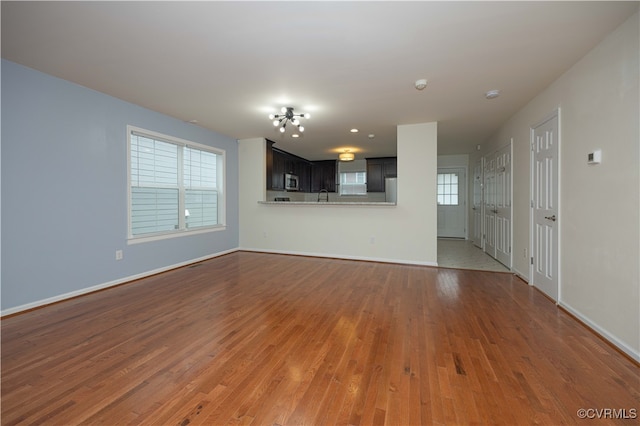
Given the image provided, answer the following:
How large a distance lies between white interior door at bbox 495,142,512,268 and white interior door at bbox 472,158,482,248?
137cm

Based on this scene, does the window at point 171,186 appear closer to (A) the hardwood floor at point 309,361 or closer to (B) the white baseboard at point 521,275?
(A) the hardwood floor at point 309,361

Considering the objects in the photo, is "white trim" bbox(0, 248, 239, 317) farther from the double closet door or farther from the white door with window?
the white door with window

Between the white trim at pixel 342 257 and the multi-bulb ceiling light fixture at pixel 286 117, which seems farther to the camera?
the white trim at pixel 342 257

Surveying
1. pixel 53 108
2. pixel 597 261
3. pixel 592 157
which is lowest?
pixel 597 261

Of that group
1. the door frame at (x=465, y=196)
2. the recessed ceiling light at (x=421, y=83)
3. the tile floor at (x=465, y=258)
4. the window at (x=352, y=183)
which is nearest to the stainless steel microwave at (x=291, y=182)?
the window at (x=352, y=183)

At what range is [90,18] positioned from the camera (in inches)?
82.7

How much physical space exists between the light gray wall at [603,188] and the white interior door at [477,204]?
147 inches

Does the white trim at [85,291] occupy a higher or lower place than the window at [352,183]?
lower

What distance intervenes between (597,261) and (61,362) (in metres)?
4.44

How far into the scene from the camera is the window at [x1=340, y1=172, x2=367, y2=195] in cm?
843

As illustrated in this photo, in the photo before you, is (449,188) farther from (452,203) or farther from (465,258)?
(465,258)

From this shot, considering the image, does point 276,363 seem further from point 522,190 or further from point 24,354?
point 522,190

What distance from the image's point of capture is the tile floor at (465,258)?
488 cm

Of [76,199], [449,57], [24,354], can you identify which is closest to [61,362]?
[24,354]
